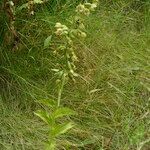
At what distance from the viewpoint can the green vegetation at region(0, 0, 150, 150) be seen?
2.03 m

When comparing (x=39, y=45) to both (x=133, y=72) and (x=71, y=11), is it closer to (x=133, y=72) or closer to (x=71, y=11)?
(x=71, y=11)

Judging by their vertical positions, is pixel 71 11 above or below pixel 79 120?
above

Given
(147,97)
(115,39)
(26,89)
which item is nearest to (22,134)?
(26,89)

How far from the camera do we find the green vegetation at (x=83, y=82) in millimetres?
2027

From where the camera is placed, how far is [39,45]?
7.77ft

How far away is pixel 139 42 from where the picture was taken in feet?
8.34

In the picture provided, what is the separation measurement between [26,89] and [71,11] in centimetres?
51

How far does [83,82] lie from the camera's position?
2285mm

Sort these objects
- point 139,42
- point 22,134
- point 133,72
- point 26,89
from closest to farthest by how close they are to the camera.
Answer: point 22,134 < point 26,89 < point 133,72 < point 139,42

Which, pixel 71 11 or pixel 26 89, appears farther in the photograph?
pixel 71 11

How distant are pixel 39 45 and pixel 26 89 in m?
0.27

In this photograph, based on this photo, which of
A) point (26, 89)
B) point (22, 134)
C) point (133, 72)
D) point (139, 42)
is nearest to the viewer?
point (22, 134)

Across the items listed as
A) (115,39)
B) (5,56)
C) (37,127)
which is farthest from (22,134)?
(115,39)

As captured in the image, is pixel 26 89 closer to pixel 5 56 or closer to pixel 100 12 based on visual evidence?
pixel 5 56
